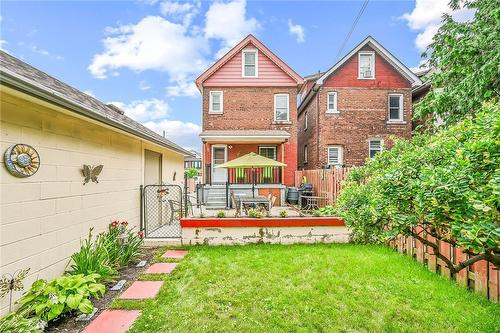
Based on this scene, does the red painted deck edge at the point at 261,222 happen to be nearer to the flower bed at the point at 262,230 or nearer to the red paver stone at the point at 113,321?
the flower bed at the point at 262,230

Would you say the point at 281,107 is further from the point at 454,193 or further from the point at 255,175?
the point at 454,193

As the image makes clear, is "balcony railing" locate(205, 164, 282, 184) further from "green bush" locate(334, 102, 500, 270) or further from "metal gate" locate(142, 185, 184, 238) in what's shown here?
"green bush" locate(334, 102, 500, 270)

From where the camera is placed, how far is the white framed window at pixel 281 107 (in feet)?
51.6

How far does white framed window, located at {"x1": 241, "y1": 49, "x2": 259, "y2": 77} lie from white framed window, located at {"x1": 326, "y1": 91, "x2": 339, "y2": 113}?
15.2ft

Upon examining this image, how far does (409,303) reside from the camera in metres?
3.63

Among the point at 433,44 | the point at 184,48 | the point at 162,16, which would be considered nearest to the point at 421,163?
the point at 433,44

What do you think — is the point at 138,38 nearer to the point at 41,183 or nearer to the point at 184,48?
the point at 184,48

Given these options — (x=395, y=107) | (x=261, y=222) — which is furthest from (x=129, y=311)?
(x=395, y=107)

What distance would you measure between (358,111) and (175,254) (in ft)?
46.7

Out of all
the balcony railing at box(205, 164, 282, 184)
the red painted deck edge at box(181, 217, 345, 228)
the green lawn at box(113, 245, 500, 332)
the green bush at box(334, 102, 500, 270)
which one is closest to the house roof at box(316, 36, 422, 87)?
the balcony railing at box(205, 164, 282, 184)

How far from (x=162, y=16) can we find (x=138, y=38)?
66.8 inches

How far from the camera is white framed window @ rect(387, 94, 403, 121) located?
16.1m

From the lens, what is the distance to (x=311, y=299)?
376cm

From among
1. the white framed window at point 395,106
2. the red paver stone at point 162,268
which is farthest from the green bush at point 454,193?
the white framed window at point 395,106
